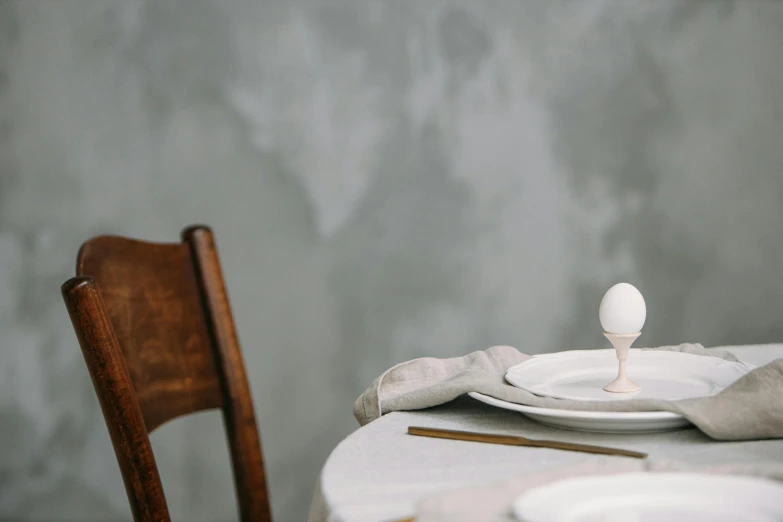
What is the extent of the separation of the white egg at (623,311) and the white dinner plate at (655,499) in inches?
12.0

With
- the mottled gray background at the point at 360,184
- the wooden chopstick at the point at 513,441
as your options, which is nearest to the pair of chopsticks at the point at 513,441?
the wooden chopstick at the point at 513,441

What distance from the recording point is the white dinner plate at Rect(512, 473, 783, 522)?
52 centimetres

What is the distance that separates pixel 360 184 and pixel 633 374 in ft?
6.13

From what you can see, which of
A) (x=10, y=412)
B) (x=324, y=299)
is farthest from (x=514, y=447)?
(x=10, y=412)

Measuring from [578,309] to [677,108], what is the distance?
81 cm

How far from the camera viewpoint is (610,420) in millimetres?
745

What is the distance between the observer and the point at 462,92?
283 cm

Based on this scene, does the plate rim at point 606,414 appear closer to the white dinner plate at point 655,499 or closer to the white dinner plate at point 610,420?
the white dinner plate at point 610,420

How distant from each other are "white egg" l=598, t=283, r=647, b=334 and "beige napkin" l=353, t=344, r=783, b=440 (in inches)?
4.8

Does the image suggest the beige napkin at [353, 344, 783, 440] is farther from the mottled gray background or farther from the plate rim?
the mottled gray background

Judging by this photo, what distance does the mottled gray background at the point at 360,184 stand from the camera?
2.54 meters

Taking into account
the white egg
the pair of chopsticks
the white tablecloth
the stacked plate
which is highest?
the white egg

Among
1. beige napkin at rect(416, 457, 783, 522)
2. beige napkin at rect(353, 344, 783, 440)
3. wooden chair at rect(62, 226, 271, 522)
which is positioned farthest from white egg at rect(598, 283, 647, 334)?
wooden chair at rect(62, 226, 271, 522)

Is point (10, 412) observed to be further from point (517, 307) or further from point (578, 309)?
point (578, 309)
